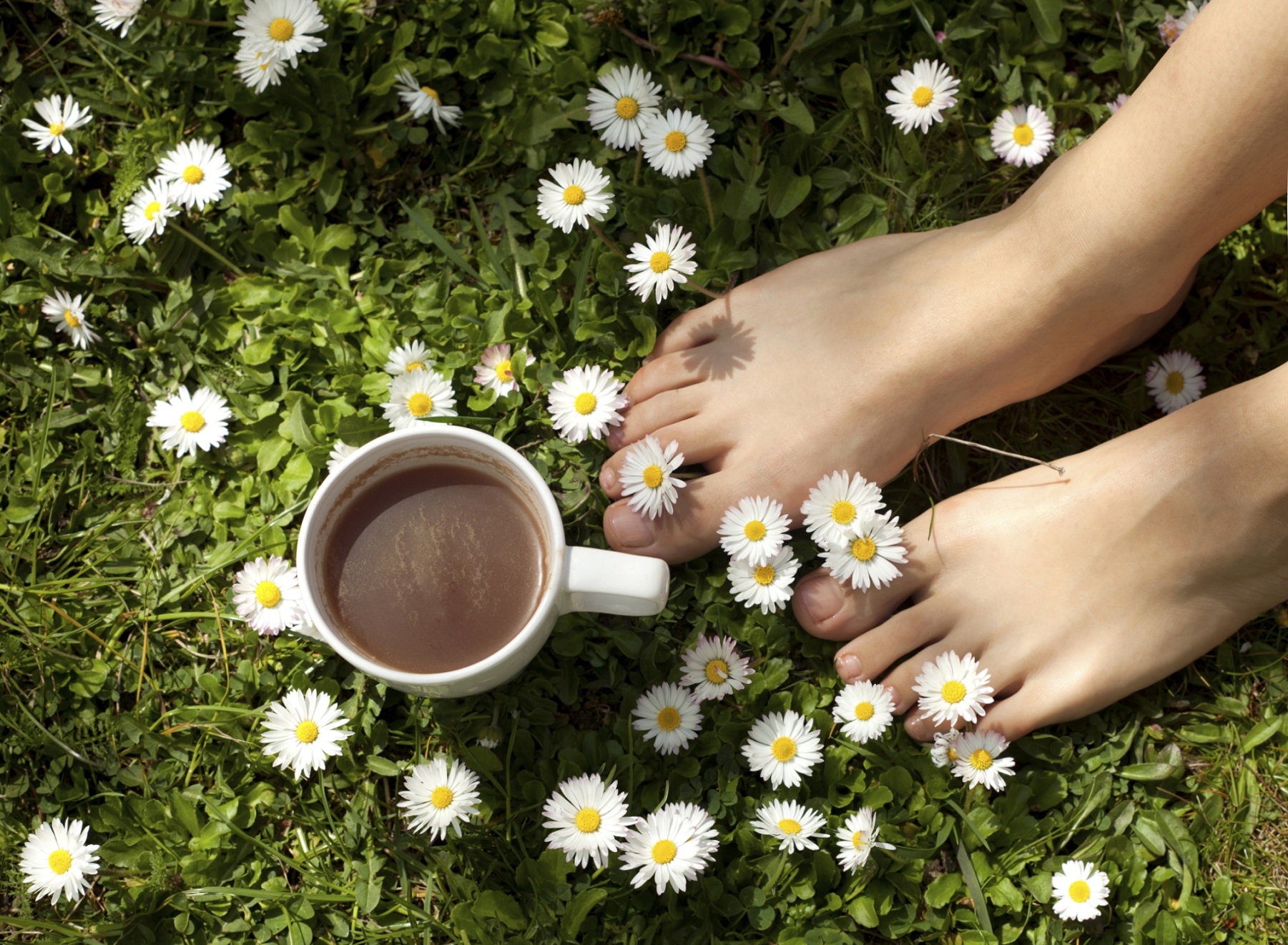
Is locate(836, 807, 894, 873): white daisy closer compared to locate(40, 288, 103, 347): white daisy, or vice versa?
locate(836, 807, 894, 873): white daisy

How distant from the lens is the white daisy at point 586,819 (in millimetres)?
1549

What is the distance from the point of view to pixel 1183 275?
5.18 feet

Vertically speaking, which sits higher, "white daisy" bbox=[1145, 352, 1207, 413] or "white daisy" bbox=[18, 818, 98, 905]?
"white daisy" bbox=[1145, 352, 1207, 413]

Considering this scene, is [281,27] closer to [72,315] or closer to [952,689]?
[72,315]

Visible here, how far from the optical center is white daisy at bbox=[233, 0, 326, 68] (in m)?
1.73

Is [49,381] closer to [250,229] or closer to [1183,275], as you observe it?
[250,229]

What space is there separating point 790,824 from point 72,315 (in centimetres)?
146

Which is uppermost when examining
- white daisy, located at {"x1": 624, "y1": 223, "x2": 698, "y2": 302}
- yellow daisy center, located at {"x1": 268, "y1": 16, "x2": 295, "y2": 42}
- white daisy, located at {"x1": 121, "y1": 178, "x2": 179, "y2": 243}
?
yellow daisy center, located at {"x1": 268, "y1": 16, "x2": 295, "y2": 42}

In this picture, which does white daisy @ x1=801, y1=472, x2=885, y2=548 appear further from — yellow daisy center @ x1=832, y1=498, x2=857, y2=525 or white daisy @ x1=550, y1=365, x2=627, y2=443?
white daisy @ x1=550, y1=365, x2=627, y2=443

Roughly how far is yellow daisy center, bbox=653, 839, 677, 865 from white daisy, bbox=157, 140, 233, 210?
4.24 feet

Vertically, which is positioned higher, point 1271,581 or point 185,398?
point 185,398

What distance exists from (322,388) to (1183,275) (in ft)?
4.56

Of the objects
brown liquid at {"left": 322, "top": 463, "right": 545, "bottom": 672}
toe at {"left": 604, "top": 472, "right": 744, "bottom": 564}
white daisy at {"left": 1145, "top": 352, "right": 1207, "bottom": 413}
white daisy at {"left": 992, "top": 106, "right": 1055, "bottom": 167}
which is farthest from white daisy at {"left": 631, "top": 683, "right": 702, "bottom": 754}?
white daisy at {"left": 992, "top": 106, "right": 1055, "bottom": 167}

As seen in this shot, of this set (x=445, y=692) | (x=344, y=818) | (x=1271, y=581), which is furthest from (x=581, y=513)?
(x=1271, y=581)
